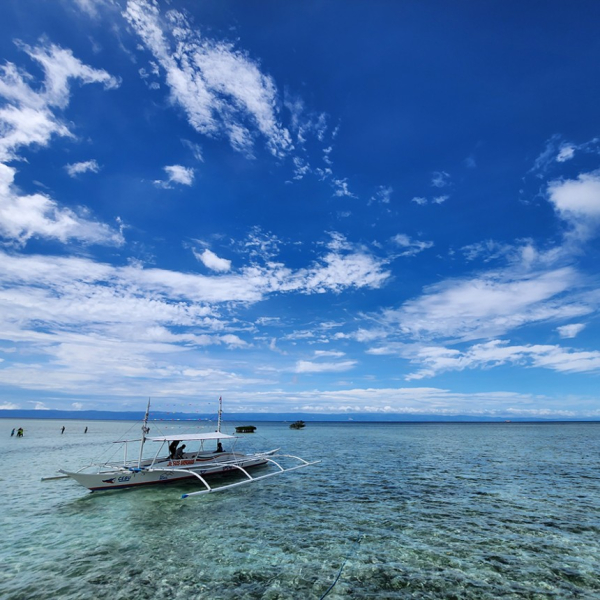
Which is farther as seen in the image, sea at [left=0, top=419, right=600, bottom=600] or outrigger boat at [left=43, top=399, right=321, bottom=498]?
outrigger boat at [left=43, top=399, right=321, bottom=498]

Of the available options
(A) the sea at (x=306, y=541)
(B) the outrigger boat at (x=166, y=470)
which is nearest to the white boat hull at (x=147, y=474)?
(B) the outrigger boat at (x=166, y=470)

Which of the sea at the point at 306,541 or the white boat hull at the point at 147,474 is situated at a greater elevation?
the white boat hull at the point at 147,474

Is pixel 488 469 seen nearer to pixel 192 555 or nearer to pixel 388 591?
pixel 388 591

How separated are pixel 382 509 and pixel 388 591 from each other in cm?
1120

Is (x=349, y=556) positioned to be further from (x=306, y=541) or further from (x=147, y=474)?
(x=147, y=474)

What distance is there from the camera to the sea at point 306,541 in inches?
519

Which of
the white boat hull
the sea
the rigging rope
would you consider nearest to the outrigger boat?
the white boat hull

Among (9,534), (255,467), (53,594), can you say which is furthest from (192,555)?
(255,467)

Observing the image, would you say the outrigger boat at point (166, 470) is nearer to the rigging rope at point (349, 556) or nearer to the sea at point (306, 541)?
the sea at point (306, 541)

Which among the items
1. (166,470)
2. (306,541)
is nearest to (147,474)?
(166,470)

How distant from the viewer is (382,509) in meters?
23.3

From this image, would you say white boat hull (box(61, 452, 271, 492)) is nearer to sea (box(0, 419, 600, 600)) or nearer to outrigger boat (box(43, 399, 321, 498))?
outrigger boat (box(43, 399, 321, 498))

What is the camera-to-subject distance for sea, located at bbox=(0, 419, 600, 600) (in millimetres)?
13172

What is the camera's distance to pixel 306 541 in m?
17.6
